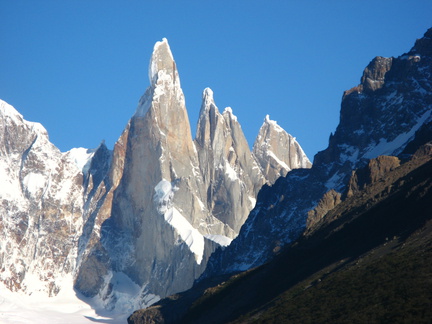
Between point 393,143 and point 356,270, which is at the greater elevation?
point 393,143

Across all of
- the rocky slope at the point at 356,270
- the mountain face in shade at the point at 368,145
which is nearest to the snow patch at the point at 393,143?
the mountain face in shade at the point at 368,145

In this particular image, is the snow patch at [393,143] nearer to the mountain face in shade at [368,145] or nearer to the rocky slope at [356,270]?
the mountain face in shade at [368,145]

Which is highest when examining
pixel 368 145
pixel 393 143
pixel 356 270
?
pixel 368 145

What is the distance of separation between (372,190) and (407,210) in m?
20.4

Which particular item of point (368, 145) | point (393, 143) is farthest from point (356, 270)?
point (368, 145)

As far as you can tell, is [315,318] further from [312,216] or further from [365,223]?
[312,216]

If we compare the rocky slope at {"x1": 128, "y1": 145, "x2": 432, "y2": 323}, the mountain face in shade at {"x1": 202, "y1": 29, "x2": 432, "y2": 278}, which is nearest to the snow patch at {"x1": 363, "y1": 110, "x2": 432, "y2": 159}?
the mountain face in shade at {"x1": 202, "y1": 29, "x2": 432, "y2": 278}

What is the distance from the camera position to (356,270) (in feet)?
297

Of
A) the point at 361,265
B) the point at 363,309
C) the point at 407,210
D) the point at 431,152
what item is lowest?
the point at 363,309

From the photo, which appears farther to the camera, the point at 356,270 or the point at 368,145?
the point at 368,145

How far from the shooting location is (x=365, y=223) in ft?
366

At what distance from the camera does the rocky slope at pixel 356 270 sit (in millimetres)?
77875

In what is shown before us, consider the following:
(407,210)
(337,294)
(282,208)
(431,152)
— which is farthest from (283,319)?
(282,208)

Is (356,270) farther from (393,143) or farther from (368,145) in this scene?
(368,145)
